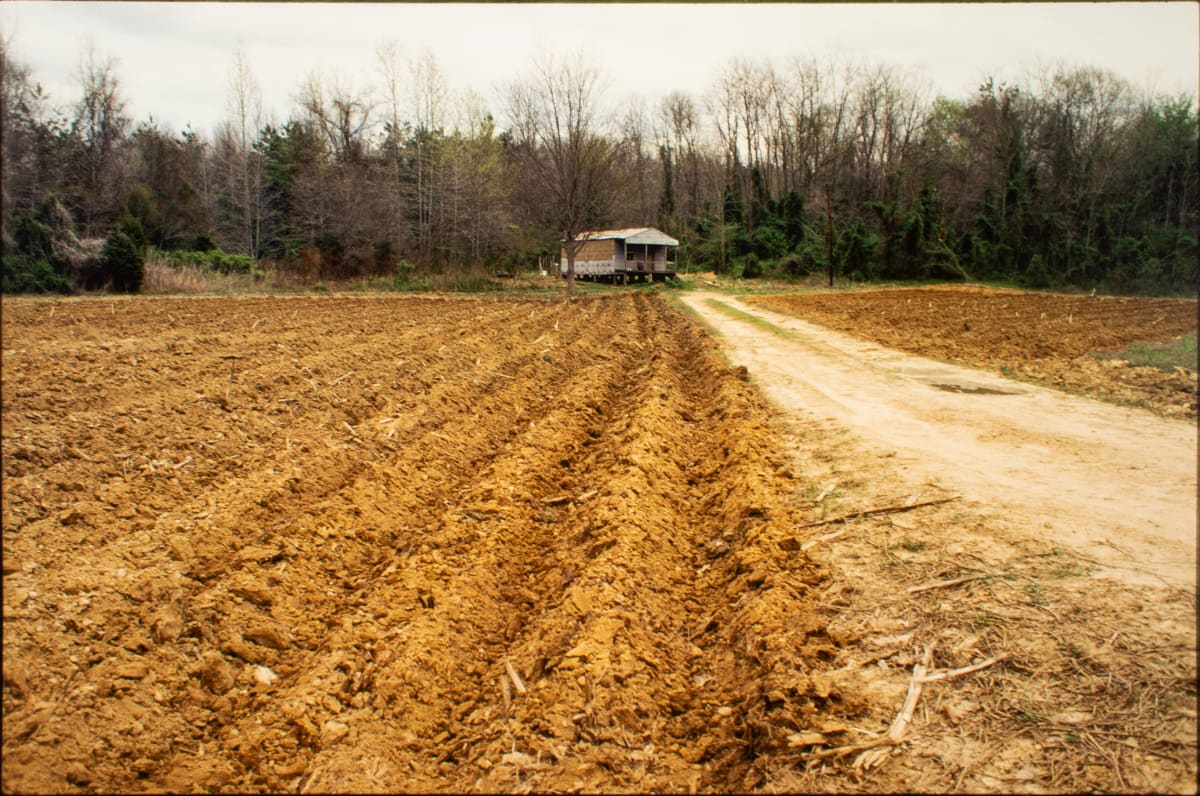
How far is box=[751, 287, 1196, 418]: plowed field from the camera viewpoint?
29.0ft

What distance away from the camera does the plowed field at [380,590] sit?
9.93ft

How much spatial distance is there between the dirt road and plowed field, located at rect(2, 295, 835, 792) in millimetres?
1416

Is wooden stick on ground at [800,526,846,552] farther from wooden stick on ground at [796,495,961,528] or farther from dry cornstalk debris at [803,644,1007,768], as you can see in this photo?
dry cornstalk debris at [803,644,1007,768]

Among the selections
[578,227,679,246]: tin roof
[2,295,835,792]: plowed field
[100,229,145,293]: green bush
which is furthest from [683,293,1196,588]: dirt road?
[578,227,679,246]: tin roof

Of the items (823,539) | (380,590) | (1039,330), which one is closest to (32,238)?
(380,590)

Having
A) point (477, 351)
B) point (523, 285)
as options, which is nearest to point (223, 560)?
point (477, 351)

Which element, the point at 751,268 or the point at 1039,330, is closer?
the point at 1039,330

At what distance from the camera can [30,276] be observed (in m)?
2.08

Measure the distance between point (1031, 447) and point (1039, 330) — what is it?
484 inches

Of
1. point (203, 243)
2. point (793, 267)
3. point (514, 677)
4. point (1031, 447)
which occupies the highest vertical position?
point (793, 267)

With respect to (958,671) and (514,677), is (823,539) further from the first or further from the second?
(514,677)

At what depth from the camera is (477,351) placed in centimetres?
1279

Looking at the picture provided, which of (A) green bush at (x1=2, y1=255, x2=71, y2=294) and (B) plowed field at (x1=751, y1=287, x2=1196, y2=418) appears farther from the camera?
(B) plowed field at (x1=751, y1=287, x2=1196, y2=418)

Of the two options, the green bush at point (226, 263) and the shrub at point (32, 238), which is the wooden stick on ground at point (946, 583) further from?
the green bush at point (226, 263)
